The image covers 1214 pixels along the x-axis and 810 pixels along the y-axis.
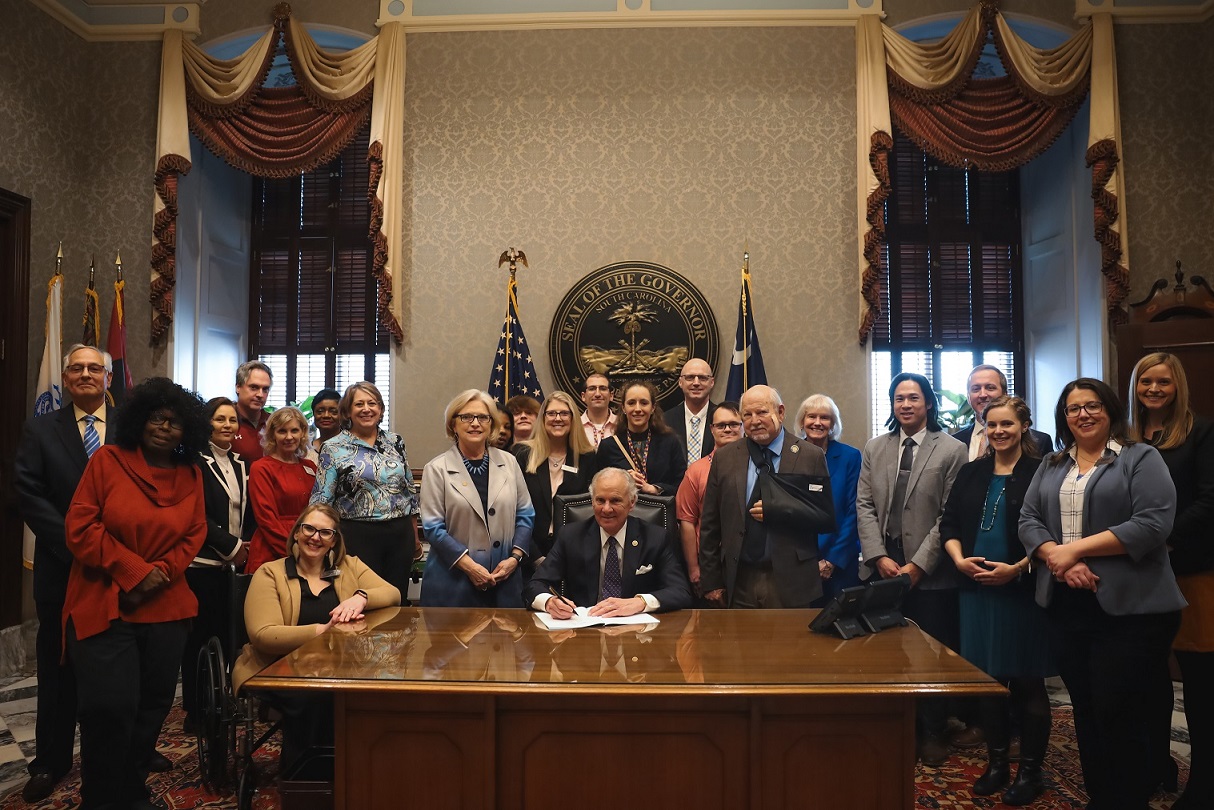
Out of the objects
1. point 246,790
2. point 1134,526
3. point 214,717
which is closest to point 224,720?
point 214,717

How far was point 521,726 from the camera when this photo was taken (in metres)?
2.56

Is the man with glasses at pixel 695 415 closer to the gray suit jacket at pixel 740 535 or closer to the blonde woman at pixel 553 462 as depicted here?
the blonde woman at pixel 553 462

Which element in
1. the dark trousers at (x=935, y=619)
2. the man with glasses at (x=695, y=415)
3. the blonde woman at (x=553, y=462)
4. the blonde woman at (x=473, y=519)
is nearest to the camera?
the blonde woman at (x=473, y=519)

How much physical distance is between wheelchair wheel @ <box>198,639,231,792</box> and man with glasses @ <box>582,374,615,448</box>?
6.70ft

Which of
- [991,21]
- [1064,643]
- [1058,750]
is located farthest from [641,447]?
[991,21]

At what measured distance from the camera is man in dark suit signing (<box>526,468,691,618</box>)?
137 inches

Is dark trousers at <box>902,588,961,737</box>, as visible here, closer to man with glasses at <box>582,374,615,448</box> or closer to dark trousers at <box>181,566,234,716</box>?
man with glasses at <box>582,374,615,448</box>

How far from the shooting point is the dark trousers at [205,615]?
427 centimetres

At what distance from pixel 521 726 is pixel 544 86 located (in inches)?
214

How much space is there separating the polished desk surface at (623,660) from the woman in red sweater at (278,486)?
1.26 metres

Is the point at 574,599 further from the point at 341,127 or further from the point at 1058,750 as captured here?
the point at 341,127

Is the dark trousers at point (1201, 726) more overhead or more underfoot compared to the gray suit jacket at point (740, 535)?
more underfoot

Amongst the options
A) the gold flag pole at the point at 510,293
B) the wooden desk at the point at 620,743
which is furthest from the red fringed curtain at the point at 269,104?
the wooden desk at the point at 620,743

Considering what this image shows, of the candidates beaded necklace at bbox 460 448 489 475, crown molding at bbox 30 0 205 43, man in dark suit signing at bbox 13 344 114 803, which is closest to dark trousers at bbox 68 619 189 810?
man in dark suit signing at bbox 13 344 114 803
